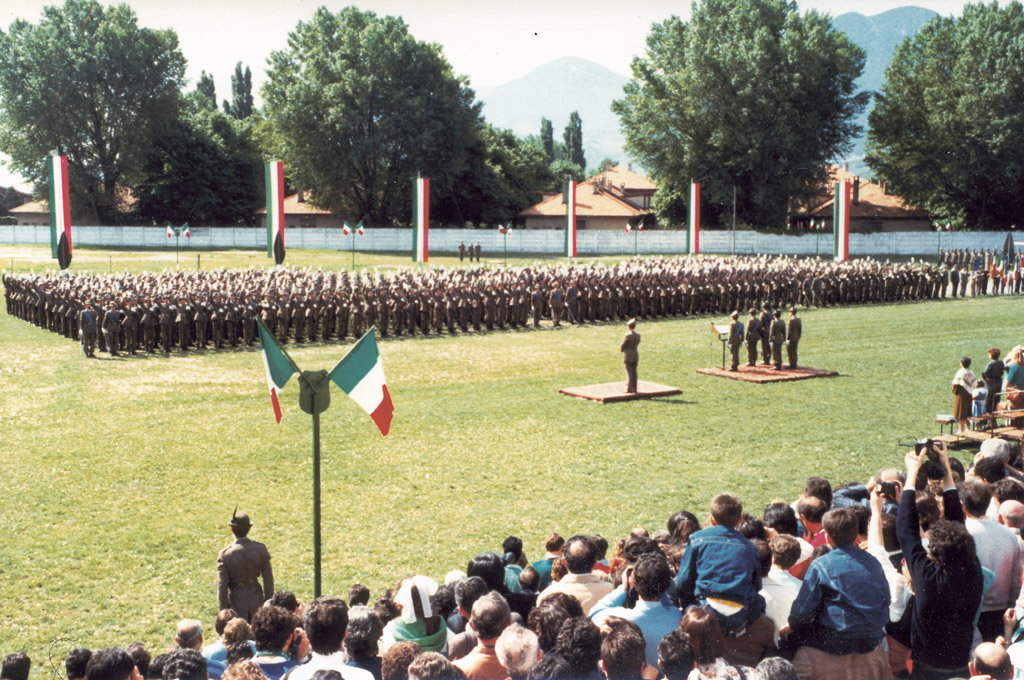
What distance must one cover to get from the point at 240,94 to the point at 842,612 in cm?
10481

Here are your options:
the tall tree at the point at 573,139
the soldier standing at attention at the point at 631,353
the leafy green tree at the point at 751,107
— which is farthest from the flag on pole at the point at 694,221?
the tall tree at the point at 573,139

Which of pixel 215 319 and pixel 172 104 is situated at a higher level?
pixel 172 104

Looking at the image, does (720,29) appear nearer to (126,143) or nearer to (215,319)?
(126,143)

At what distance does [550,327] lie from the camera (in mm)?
28719

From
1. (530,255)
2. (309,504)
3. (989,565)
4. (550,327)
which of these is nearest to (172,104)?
(530,255)

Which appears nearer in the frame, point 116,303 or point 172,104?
point 116,303

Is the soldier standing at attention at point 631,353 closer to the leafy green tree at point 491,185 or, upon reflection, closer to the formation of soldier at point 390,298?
the formation of soldier at point 390,298

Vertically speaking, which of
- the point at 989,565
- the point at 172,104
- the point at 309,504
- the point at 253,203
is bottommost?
the point at 309,504

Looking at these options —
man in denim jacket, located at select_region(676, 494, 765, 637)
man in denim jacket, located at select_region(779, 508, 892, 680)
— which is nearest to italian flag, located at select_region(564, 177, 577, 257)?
man in denim jacket, located at select_region(676, 494, 765, 637)

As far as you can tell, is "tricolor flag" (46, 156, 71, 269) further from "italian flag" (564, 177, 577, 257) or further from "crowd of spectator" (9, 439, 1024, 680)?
"crowd of spectator" (9, 439, 1024, 680)

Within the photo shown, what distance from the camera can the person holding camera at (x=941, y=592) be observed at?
502cm

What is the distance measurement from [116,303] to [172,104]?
5013 cm

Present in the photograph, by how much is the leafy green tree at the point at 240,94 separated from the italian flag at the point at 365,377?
325 feet

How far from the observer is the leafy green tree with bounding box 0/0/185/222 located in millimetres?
63938
